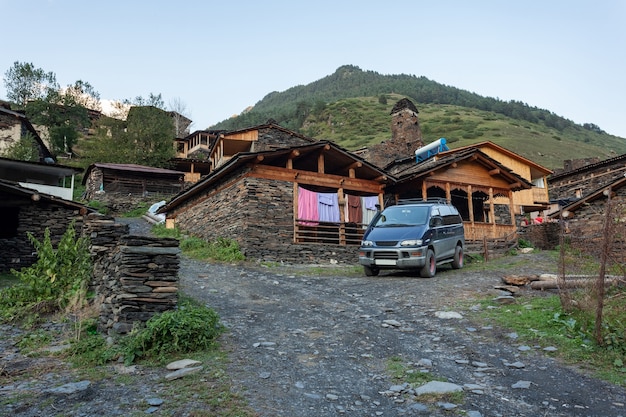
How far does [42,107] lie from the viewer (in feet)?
142

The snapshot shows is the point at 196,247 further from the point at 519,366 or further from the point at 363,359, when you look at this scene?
the point at 519,366

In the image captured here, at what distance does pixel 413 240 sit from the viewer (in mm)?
10875

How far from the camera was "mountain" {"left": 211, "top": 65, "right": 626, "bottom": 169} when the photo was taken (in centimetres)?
5709

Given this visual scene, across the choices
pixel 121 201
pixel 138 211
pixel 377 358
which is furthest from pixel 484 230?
pixel 121 201

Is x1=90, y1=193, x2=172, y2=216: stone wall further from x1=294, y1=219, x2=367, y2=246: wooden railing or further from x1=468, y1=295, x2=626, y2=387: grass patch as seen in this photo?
x1=468, y1=295, x2=626, y2=387: grass patch

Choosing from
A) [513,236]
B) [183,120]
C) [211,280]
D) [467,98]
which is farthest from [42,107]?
[467,98]

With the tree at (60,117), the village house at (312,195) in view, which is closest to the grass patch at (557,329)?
the village house at (312,195)

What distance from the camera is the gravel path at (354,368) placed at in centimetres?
378

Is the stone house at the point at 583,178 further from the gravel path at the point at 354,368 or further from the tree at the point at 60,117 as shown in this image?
the tree at the point at 60,117

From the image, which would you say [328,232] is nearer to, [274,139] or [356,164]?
[356,164]

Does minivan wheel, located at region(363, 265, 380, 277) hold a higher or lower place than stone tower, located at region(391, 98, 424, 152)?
lower

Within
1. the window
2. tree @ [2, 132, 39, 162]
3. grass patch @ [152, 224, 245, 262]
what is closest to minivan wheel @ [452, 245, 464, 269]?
grass patch @ [152, 224, 245, 262]

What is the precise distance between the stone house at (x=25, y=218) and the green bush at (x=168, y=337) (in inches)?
417

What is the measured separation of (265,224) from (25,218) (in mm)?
8124
